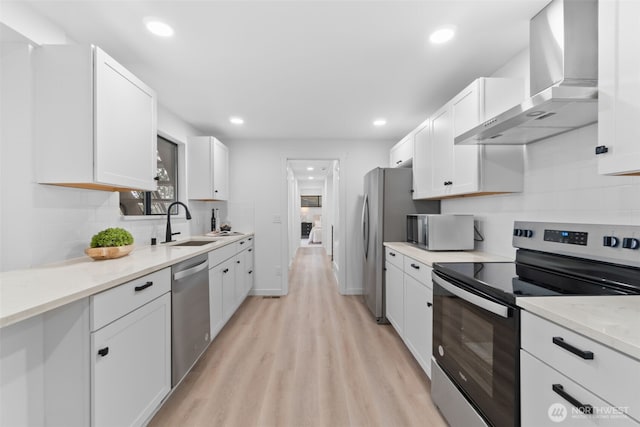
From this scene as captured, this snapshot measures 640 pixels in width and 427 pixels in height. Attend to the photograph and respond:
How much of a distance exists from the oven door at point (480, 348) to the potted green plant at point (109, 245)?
2.05 m

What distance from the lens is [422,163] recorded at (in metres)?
2.90

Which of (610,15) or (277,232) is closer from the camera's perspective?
(610,15)

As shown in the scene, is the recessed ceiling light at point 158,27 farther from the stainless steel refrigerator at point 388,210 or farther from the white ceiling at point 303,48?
the stainless steel refrigerator at point 388,210

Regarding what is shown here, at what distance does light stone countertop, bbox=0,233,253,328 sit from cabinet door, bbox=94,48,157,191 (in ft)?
1.70

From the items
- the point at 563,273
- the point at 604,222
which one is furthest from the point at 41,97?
the point at 604,222

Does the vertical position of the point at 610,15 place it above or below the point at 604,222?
above

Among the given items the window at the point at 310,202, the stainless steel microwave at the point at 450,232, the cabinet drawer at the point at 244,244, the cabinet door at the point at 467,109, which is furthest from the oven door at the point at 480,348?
the window at the point at 310,202

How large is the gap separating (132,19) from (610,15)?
235 centimetres

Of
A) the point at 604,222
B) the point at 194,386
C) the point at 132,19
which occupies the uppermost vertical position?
the point at 132,19

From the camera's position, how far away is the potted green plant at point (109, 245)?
1714 mm

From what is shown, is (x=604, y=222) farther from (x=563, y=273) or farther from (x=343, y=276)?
(x=343, y=276)

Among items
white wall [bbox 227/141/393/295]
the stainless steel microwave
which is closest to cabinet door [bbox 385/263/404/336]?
the stainless steel microwave

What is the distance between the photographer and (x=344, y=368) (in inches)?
89.1

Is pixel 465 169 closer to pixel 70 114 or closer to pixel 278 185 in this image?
pixel 70 114
